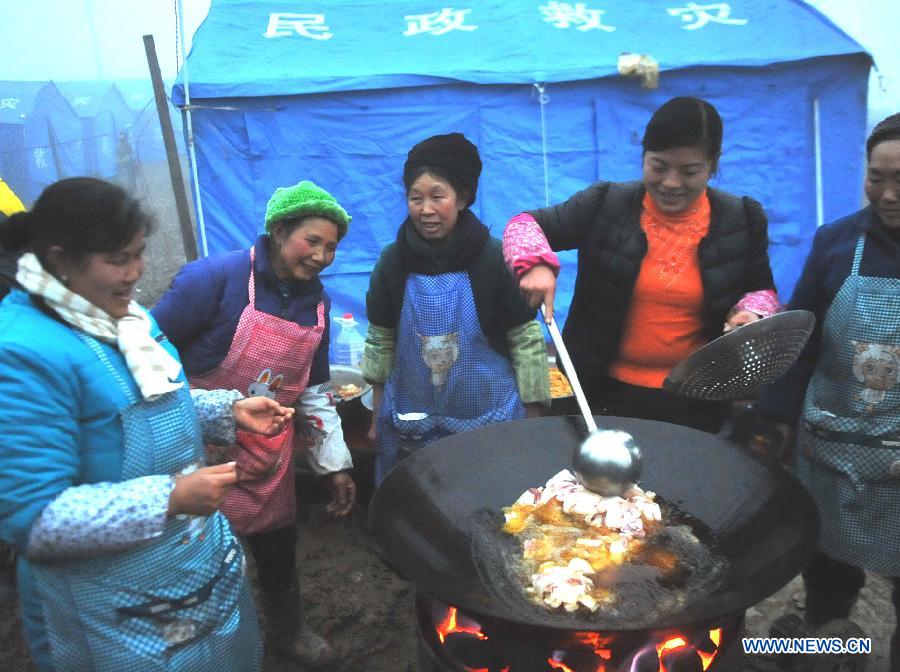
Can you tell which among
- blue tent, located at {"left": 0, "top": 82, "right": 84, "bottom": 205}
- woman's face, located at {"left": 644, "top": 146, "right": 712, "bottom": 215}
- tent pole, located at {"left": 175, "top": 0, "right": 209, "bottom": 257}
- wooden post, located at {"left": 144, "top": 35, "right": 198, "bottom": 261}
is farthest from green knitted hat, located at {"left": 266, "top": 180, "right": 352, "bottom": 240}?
blue tent, located at {"left": 0, "top": 82, "right": 84, "bottom": 205}

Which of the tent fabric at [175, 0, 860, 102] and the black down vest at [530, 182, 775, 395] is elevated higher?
the tent fabric at [175, 0, 860, 102]

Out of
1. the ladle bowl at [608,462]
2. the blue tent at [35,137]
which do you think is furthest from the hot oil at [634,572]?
the blue tent at [35,137]

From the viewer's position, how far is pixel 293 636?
2.98m

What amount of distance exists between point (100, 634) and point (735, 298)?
8.18 ft

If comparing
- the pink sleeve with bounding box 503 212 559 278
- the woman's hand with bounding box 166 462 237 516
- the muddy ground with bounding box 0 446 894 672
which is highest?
the pink sleeve with bounding box 503 212 559 278

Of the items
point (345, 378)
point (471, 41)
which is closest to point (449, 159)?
point (345, 378)

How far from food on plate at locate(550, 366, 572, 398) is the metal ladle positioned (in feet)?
6.47

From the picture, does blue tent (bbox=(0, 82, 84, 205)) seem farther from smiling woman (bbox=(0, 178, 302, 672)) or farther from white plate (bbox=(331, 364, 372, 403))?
smiling woman (bbox=(0, 178, 302, 672))

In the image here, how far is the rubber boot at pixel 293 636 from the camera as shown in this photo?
9.60 ft

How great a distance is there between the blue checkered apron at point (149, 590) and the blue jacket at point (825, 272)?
2184mm

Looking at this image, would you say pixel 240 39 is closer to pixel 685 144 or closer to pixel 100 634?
pixel 685 144

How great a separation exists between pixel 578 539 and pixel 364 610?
172 cm

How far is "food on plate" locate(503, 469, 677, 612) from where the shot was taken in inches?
75.8

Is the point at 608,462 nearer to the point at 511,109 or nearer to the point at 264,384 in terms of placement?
the point at 264,384
